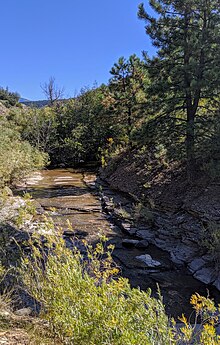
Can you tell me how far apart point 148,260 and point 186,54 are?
17.2 ft

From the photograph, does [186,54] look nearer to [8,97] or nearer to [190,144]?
[190,144]

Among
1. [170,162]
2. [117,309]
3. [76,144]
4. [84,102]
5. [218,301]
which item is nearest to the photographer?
[117,309]

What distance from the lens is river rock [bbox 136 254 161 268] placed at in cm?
533

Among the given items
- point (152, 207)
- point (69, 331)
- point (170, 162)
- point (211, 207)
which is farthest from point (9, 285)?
point (170, 162)

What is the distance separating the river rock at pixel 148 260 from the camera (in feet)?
17.5

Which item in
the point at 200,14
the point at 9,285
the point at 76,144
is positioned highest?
the point at 200,14

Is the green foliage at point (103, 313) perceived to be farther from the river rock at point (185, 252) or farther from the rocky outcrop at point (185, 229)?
the river rock at point (185, 252)

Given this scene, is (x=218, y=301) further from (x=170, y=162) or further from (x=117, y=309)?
(x=170, y=162)

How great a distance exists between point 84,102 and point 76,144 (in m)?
3.90

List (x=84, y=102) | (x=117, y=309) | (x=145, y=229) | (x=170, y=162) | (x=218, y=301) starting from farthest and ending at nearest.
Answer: (x=84, y=102) → (x=170, y=162) → (x=145, y=229) → (x=218, y=301) → (x=117, y=309)

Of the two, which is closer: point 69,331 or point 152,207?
point 69,331

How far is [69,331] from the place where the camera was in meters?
1.72

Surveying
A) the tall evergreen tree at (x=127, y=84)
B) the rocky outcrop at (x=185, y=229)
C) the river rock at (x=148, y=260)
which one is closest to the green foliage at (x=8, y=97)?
the tall evergreen tree at (x=127, y=84)

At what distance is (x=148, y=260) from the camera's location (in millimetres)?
5469
